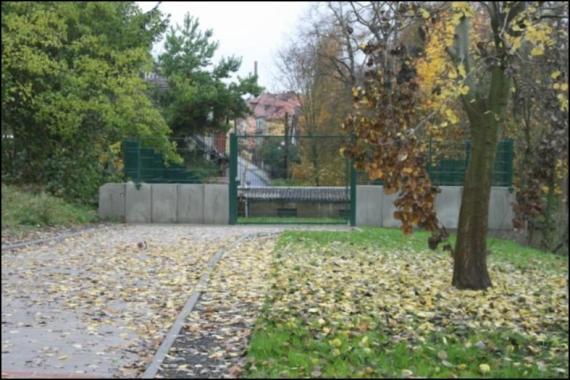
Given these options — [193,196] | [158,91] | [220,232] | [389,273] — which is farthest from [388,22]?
[193,196]

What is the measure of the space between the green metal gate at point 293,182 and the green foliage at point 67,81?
1120 cm

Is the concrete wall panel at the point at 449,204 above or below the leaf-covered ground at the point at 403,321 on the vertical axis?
above

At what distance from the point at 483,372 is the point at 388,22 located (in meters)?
4.59

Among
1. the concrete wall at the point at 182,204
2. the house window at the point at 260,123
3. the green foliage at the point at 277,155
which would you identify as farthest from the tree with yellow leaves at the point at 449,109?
the house window at the point at 260,123

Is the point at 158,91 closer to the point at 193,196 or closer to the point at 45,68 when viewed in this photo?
the point at 45,68

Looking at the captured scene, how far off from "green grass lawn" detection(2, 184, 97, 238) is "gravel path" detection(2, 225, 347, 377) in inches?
8.8

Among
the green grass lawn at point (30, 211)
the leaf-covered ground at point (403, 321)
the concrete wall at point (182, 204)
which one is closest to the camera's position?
the green grass lawn at point (30, 211)

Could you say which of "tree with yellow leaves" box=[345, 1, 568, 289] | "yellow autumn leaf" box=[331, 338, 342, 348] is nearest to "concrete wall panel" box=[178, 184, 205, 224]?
"tree with yellow leaves" box=[345, 1, 568, 289]

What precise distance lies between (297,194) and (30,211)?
13.8 meters

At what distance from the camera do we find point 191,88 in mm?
9477

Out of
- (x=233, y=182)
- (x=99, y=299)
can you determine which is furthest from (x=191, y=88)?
(x=233, y=182)

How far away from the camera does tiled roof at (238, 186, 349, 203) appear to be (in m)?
17.7

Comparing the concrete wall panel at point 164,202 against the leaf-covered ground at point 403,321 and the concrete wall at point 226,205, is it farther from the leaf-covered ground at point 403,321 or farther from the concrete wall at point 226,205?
the leaf-covered ground at point 403,321

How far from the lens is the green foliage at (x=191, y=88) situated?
764cm
